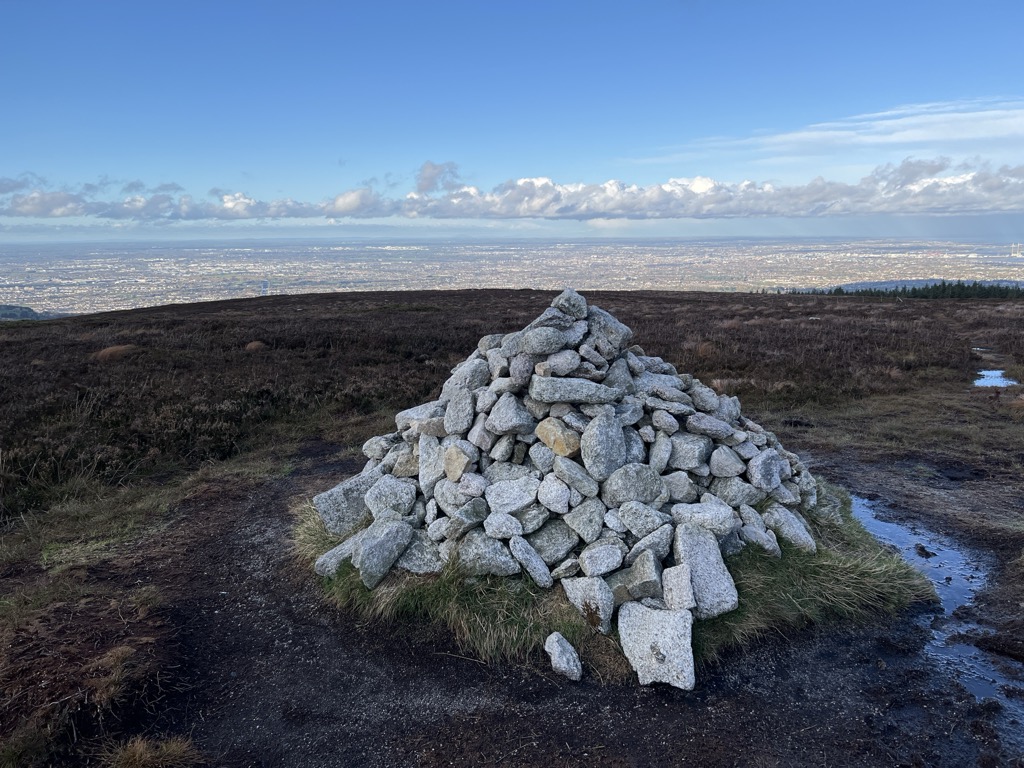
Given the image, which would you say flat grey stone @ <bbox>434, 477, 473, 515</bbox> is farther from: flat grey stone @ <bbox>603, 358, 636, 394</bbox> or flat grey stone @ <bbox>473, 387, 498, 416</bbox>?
flat grey stone @ <bbox>603, 358, 636, 394</bbox>

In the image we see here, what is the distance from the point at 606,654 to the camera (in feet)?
17.8

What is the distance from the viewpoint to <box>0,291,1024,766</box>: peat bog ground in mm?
4527

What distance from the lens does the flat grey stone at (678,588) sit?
5574 millimetres

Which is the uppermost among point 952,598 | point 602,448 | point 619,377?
point 619,377

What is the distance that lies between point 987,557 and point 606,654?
→ 526cm

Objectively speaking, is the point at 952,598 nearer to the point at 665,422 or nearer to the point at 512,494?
the point at 665,422

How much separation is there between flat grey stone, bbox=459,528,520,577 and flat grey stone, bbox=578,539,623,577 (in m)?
0.70

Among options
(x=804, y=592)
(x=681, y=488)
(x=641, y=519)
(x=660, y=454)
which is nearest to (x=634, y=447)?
(x=660, y=454)

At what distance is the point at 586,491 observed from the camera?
648 cm

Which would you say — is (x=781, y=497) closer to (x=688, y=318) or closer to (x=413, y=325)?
(x=413, y=325)

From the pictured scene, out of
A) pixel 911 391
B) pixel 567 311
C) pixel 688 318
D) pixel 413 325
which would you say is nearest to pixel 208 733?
pixel 567 311

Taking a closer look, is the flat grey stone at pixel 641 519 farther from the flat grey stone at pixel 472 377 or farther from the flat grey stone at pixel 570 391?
the flat grey stone at pixel 472 377

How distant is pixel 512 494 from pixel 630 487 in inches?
50.4

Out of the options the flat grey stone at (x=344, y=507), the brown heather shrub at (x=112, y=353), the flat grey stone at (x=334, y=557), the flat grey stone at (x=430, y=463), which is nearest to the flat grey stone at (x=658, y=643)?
the flat grey stone at (x=430, y=463)
